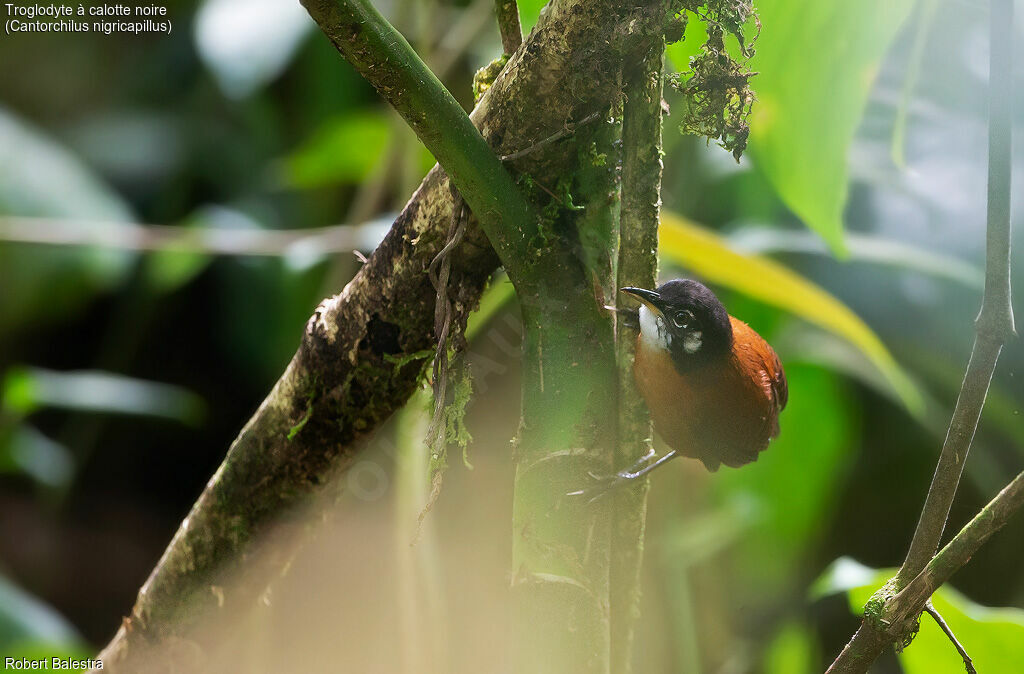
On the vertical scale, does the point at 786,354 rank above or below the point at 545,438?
above

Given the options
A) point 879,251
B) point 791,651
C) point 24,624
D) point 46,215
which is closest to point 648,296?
point 879,251

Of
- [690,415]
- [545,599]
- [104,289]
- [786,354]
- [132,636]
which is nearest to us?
[545,599]

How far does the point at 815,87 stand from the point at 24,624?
1406mm

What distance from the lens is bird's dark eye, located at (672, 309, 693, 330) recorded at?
0.52m

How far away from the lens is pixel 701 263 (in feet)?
2.75

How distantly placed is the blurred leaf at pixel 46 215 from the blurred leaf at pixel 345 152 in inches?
15.6

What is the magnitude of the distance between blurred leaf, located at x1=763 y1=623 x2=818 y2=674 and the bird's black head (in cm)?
69

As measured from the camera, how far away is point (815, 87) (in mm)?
603

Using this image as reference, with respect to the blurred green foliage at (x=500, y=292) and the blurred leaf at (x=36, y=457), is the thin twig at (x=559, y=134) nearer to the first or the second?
the blurred green foliage at (x=500, y=292)

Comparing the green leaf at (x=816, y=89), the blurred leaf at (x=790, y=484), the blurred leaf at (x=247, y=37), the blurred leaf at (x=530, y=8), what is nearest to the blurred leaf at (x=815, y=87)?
the green leaf at (x=816, y=89)

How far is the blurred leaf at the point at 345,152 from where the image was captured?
137 centimetres

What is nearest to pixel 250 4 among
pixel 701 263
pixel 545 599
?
pixel 701 263

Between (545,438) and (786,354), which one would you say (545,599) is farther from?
(786,354)

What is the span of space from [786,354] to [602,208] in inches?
34.7
